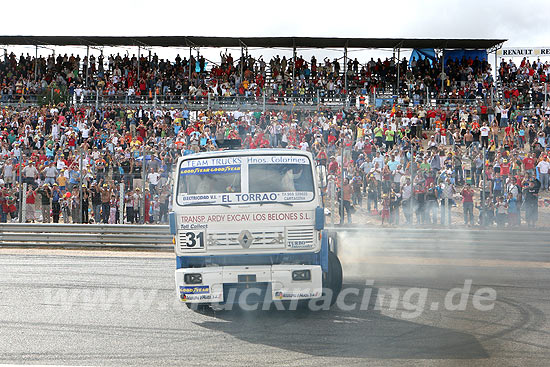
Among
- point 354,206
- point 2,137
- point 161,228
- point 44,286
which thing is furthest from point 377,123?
point 44,286

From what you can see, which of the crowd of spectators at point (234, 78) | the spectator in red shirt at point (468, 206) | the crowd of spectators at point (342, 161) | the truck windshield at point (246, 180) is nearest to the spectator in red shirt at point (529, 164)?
the crowd of spectators at point (342, 161)

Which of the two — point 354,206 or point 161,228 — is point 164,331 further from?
point 354,206

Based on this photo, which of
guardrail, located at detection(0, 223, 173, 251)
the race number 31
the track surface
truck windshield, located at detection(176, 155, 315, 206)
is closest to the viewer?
the track surface

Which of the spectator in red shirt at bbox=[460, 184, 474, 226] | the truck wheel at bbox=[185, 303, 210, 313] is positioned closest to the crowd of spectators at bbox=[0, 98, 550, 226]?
the spectator in red shirt at bbox=[460, 184, 474, 226]

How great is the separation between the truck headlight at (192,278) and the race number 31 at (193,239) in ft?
1.17

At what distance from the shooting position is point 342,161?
1811cm

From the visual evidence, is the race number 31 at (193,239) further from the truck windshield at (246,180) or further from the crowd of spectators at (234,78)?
the crowd of spectators at (234,78)

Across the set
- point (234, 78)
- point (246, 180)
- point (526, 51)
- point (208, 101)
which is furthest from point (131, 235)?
point (526, 51)

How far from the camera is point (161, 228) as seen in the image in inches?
621

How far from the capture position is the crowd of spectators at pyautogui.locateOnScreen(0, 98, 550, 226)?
62.0 ft

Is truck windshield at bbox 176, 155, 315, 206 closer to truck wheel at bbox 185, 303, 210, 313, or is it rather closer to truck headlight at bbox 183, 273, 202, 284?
truck headlight at bbox 183, 273, 202, 284

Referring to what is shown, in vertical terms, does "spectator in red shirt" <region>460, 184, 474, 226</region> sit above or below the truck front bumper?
above

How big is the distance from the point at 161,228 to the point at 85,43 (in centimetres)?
2524

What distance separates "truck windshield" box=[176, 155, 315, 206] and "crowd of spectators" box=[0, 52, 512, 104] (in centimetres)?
2311
